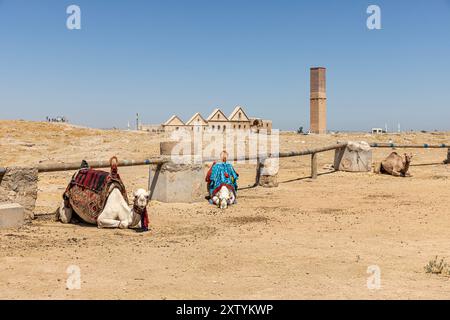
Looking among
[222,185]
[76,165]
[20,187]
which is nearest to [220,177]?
[222,185]

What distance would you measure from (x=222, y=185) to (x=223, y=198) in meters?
0.34

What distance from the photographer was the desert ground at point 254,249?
4430 mm

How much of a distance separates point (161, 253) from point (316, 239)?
2.15 metres

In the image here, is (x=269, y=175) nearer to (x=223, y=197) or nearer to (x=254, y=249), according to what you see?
(x=223, y=197)

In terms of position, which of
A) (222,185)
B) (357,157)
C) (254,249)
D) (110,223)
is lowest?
(254,249)

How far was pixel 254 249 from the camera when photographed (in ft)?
20.0

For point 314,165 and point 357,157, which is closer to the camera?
point 314,165

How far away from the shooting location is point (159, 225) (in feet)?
25.3

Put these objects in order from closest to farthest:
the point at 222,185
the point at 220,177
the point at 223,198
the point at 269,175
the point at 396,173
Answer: the point at 223,198 → the point at 222,185 → the point at 220,177 → the point at 269,175 → the point at 396,173

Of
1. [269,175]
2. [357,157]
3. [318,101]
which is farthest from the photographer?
[318,101]

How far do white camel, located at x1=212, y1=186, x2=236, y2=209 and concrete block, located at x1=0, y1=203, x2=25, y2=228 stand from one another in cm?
357

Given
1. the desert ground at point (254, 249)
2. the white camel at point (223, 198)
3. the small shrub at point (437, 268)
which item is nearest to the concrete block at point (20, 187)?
the desert ground at point (254, 249)
